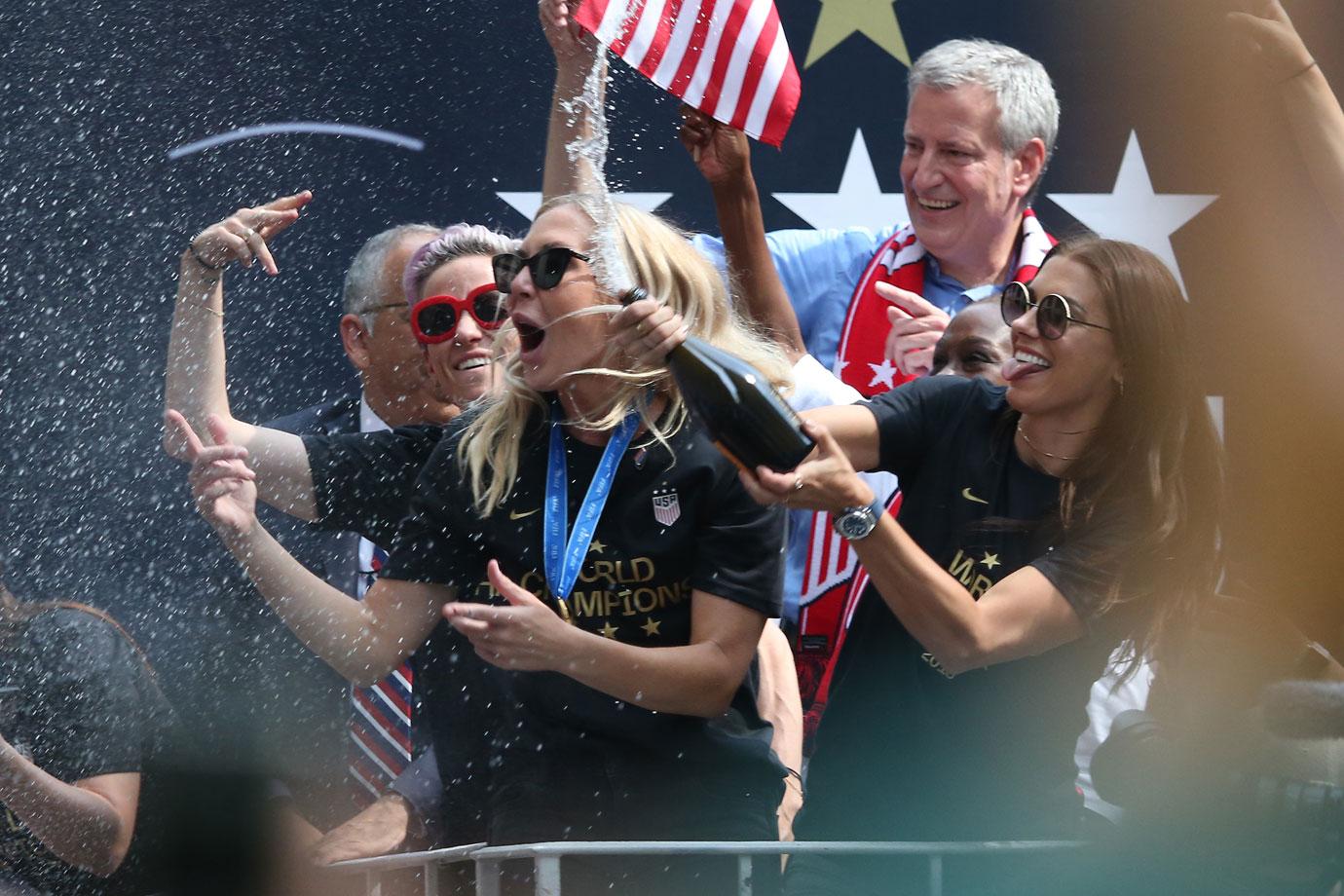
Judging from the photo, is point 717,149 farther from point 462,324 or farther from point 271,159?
point 271,159

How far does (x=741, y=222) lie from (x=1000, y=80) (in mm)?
652

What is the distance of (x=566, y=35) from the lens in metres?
3.08

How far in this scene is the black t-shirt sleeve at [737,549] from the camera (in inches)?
95.4

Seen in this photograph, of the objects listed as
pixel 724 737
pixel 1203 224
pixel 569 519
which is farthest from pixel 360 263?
pixel 1203 224

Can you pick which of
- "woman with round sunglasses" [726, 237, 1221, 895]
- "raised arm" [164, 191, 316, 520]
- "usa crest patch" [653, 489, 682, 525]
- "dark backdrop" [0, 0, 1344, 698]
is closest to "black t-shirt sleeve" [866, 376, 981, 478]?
"woman with round sunglasses" [726, 237, 1221, 895]

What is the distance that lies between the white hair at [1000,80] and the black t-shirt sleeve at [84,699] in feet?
6.07

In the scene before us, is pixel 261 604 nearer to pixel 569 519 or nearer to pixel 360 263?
pixel 360 263

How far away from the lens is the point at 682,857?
2.28 m

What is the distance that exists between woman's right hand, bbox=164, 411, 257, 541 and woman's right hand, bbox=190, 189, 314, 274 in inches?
14.7

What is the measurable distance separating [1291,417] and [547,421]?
106cm

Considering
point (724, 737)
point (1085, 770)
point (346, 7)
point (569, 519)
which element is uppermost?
point (346, 7)

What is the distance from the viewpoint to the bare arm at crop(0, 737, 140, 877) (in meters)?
2.89

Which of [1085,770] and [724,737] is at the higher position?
[724,737]

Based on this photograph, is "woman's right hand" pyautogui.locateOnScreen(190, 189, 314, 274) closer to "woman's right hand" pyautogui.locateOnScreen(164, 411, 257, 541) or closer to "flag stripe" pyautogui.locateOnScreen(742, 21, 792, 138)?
"woman's right hand" pyautogui.locateOnScreen(164, 411, 257, 541)
